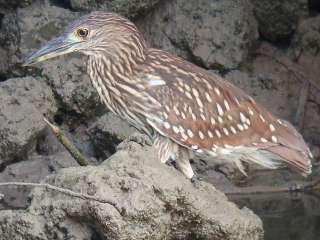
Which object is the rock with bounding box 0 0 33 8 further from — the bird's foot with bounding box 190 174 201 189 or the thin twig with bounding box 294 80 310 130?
the bird's foot with bounding box 190 174 201 189

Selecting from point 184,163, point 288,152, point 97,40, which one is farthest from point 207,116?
point 97,40

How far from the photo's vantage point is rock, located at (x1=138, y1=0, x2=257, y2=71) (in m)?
9.05

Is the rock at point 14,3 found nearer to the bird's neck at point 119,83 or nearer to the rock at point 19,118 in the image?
the rock at point 19,118

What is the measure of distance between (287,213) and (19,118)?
2123mm

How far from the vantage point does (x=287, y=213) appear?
7.51 m

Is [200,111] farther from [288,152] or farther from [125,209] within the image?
[125,209]

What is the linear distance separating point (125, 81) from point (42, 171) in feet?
6.77

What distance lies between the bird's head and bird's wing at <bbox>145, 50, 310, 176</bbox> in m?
0.16

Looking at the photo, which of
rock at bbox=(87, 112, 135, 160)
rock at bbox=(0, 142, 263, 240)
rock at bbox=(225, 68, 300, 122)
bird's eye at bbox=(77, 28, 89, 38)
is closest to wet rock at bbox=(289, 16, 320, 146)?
rock at bbox=(225, 68, 300, 122)

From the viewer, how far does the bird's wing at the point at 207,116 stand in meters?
6.07

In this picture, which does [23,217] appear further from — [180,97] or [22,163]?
[22,163]

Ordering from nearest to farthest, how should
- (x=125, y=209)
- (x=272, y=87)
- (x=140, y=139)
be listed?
(x=125, y=209)
(x=140, y=139)
(x=272, y=87)

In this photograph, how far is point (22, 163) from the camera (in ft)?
26.4

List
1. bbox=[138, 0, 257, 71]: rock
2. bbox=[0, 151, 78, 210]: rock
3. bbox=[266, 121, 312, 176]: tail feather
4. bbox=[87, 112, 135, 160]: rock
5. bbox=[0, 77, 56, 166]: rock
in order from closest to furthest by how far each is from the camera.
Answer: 1. bbox=[266, 121, 312, 176]: tail feather
2. bbox=[0, 151, 78, 210]: rock
3. bbox=[0, 77, 56, 166]: rock
4. bbox=[87, 112, 135, 160]: rock
5. bbox=[138, 0, 257, 71]: rock
